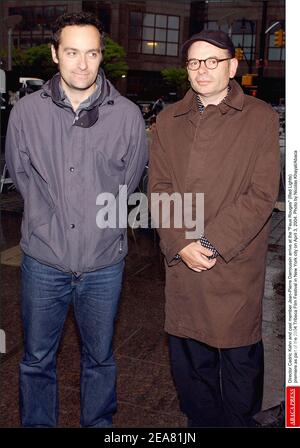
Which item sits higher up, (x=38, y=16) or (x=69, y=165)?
(x=38, y=16)

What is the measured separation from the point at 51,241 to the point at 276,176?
120 centimetres

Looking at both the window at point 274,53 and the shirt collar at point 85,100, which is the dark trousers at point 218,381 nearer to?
the shirt collar at point 85,100

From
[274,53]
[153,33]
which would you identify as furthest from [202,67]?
[153,33]

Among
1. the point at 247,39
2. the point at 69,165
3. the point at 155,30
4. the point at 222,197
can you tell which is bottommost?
the point at 222,197

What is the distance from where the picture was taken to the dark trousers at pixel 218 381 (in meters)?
2.96

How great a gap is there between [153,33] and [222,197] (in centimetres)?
5828

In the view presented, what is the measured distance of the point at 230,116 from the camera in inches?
111

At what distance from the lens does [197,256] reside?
2824 mm

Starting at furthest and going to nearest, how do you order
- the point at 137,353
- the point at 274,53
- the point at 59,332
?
the point at 274,53, the point at 137,353, the point at 59,332

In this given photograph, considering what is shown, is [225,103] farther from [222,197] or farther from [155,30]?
[155,30]

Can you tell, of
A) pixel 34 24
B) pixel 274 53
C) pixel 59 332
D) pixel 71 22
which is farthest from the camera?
pixel 34 24

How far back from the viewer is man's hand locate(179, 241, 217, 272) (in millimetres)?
2822

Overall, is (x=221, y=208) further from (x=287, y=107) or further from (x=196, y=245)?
(x=287, y=107)

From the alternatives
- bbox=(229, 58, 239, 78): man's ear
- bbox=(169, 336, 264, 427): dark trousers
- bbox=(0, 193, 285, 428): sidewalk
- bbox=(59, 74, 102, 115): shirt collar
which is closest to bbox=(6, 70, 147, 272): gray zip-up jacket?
bbox=(59, 74, 102, 115): shirt collar
